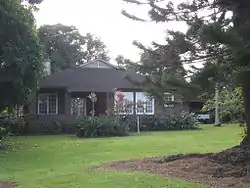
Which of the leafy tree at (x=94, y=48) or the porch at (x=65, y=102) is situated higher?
the leafy tree at (x=94, y=48)

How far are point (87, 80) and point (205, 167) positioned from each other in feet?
80.7

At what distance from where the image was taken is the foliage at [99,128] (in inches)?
1080

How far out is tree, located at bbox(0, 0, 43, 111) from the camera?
2041 centimetres

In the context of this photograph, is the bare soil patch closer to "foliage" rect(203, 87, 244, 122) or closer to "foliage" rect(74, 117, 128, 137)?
"foliage" rect(203, 87, 244, 122)

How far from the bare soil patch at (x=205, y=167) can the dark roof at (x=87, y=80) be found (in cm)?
2109

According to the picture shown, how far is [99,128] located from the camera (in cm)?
2753

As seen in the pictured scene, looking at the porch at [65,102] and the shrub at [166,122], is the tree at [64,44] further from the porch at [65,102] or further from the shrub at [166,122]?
the shrub at [166,122]

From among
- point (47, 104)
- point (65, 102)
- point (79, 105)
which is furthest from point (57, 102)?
point (79, 105)

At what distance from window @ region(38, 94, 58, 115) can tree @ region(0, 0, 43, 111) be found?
1240 cm

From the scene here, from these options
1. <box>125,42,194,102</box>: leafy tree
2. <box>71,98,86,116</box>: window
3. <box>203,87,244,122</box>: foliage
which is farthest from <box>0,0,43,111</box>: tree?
<box>71,98,86,116</box>: window

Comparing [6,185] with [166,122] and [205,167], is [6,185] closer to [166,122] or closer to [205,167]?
[205,167]

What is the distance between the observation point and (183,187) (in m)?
9.19

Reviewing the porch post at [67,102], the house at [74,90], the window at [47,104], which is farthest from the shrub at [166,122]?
the window at [47,104]

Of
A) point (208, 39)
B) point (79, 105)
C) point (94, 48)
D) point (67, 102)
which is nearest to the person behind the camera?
point (208, 39)
